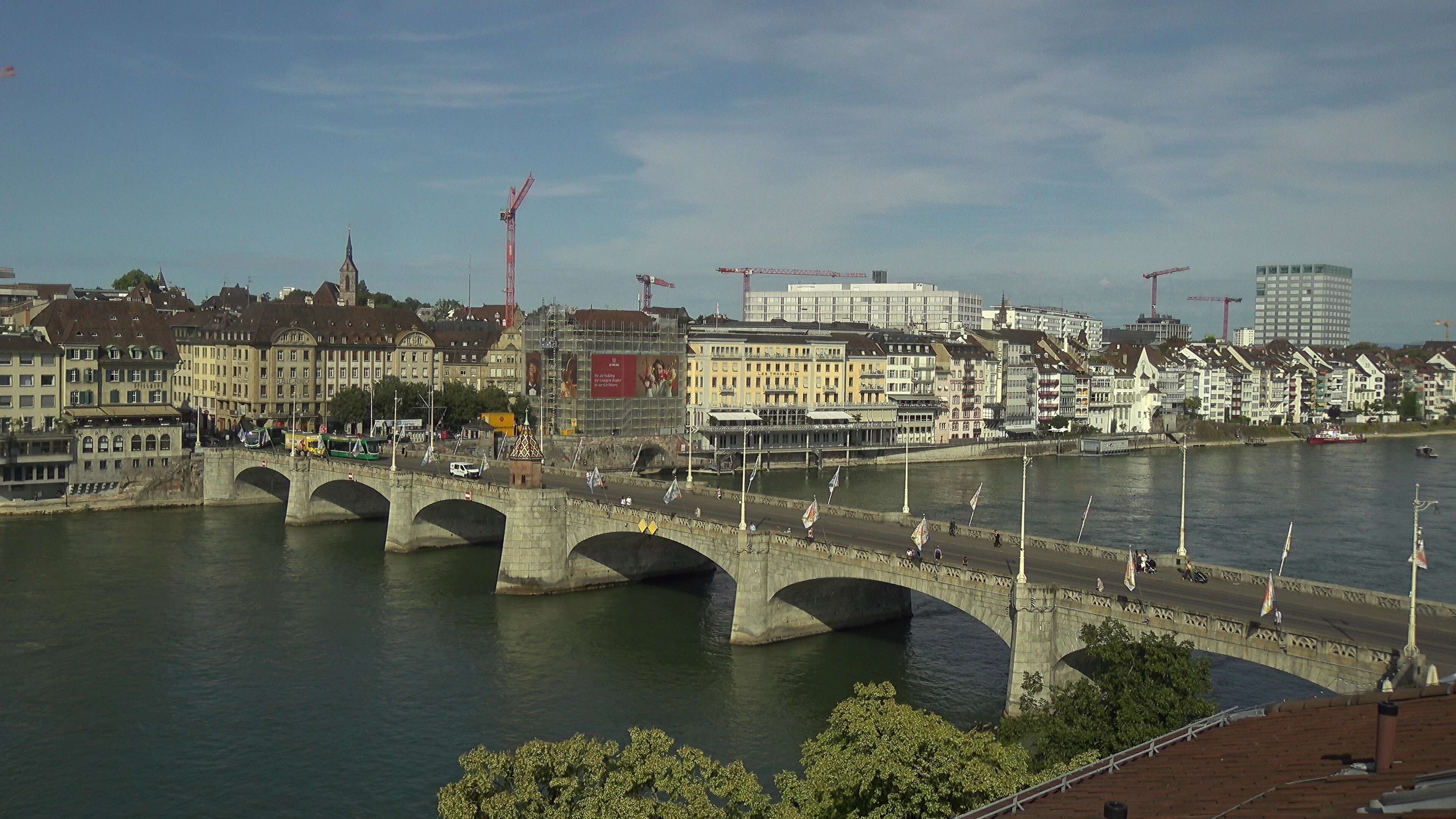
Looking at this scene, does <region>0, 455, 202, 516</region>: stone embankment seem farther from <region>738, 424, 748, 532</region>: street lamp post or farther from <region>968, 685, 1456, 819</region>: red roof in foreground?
<region>968, 685, 1456, 819</region>: red roof in foreground

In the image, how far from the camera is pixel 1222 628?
3659cm

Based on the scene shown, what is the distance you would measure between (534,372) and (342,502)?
4954 centimetres

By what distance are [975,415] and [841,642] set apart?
12079cm

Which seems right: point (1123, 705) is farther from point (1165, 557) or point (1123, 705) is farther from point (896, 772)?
point (1165, 557)

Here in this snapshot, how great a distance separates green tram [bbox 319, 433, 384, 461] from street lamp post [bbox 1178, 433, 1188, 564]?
63945 millimetres

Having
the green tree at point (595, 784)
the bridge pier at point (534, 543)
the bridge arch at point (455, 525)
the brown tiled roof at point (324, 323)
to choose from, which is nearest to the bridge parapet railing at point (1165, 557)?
the bridge pier at point (534, 543)

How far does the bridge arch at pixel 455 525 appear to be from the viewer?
78.2 meters

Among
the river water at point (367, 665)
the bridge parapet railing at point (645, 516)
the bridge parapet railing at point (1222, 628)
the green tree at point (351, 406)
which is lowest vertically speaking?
the river water at point (367, 665)

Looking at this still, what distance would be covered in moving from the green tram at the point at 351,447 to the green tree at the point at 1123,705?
80396 millimetres

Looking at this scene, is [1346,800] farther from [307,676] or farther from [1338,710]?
[307,676]

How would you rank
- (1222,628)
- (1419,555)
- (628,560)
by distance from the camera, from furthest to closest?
1. (628,560)
2. (1222,628)
3. (1419,555)

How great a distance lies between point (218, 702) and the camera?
4750 centimetres

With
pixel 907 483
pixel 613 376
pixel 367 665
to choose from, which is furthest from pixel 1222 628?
pixel 613 376

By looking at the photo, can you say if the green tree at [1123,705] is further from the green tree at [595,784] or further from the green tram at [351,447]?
the green tram at [351,447]
